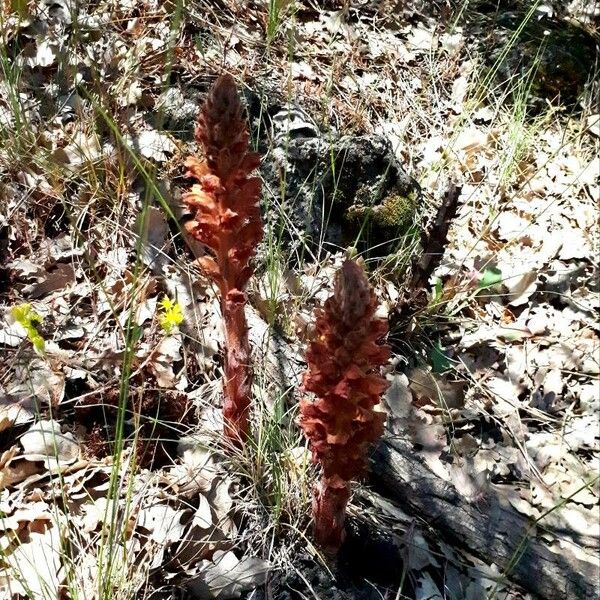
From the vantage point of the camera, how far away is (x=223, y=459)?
2529mm

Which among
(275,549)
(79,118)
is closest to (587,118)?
(79,118)

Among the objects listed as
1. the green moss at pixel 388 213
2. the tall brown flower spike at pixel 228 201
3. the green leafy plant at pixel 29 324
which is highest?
the tall brown flower spike at pixel 228 201

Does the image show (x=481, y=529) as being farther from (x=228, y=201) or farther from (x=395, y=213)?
(x=395, y=213)

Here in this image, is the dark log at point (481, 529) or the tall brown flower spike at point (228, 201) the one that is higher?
the tall brown flower spike at point (228, 201)

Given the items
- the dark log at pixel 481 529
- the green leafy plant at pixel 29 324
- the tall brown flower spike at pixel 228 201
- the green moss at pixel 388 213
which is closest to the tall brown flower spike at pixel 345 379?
the tall brown flower spike at pixel 228 201

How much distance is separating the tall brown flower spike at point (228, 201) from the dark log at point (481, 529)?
0.87 m

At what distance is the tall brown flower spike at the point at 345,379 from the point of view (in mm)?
1589

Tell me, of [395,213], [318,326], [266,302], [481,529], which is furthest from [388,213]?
[318,326]

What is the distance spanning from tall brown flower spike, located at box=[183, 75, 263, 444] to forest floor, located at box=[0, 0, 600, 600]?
196 millimetres

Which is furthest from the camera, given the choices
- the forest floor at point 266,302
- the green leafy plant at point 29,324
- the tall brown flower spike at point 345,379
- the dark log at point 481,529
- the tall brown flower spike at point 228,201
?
the dark log at point 481,529

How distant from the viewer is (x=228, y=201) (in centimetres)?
192

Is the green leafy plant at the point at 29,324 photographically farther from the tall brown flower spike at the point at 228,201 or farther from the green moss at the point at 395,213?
the green moss at the point at 395,213

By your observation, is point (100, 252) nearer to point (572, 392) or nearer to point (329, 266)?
point (329, 266)

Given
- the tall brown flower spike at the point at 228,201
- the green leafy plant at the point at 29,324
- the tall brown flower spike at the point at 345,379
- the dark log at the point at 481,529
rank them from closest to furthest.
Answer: the tall brown flower spike at the point at 345,379
the tall brown flower spike at the point at 228,201
the green leafy plant at the point at 29,324
the dark log at the point at 481,529
